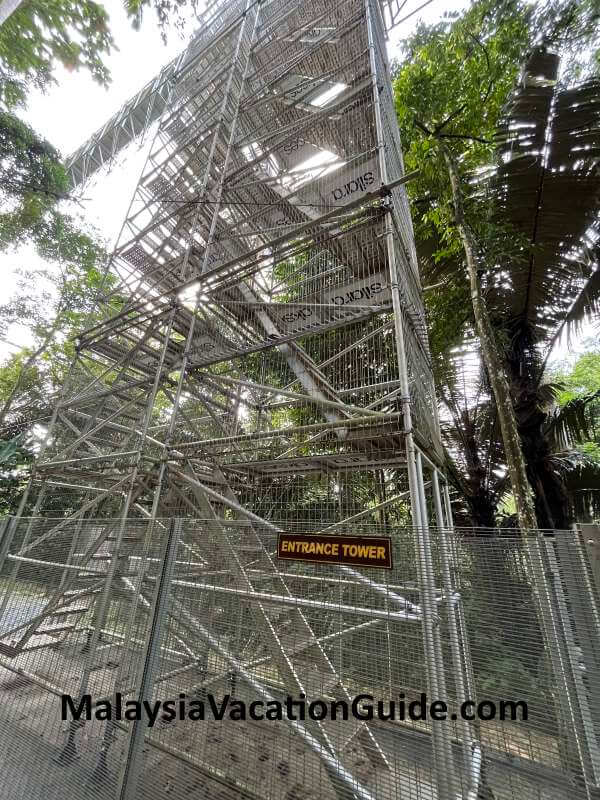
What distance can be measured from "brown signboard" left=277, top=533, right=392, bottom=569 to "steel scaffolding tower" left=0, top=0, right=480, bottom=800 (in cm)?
18

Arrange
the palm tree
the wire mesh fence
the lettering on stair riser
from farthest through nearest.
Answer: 1. the palm tree
2. the lettering on stair riser
3. the wire mesh fence

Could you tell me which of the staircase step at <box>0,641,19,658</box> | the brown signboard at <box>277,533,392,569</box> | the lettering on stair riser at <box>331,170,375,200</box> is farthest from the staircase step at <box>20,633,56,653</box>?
the lettering on stair riser at <box>331,170,375,200</box>

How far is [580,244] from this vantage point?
6758mm

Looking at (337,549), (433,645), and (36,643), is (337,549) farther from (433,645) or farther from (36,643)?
(36,643)

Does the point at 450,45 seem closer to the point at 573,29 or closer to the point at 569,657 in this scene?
the point at 573,29

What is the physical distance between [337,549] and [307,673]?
94 cm

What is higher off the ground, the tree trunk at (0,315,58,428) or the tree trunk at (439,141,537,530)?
the tree trunk at (0,315,58,428)

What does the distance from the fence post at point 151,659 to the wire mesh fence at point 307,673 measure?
0.04 feet

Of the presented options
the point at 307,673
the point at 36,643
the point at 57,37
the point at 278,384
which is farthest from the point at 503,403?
the point at 57,37

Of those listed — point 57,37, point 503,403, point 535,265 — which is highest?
point 57,37

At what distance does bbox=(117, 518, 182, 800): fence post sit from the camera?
2.55 meters

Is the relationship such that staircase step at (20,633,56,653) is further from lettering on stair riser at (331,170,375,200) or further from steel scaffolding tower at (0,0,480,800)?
lettering on stair riser at (331,170,375,200)

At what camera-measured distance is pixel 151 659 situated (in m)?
2.81

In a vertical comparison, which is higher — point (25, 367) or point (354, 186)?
point (25, 367)
